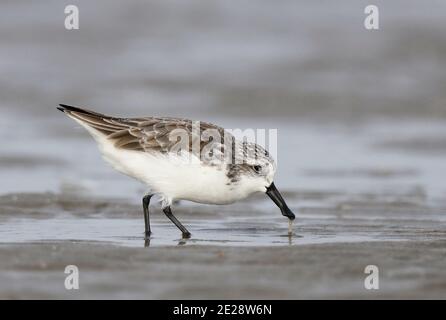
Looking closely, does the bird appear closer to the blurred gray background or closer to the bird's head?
the bird's head

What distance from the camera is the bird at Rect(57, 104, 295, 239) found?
11.4m

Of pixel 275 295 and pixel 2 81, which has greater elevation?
pixel 2 81

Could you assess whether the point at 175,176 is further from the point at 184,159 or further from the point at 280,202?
the point at 280,202

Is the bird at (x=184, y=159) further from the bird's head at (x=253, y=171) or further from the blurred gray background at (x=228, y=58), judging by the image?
the blurred gray background at (x=228, y=58)

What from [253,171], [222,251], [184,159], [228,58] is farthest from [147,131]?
[228,58]

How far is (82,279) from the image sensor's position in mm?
8914

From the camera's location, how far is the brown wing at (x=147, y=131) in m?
11.5

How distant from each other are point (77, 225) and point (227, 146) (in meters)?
2.37

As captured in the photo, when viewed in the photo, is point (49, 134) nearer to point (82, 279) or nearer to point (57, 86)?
point (57, 86)

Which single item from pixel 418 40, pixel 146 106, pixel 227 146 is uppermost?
pixel 418 40

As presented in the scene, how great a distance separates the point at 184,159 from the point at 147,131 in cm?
67

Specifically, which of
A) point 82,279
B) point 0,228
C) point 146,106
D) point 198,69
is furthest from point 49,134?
point 82,279

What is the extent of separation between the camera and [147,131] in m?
11.7

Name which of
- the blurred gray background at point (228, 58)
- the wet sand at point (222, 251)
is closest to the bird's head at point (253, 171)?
the wet sand at point (222, 251)
